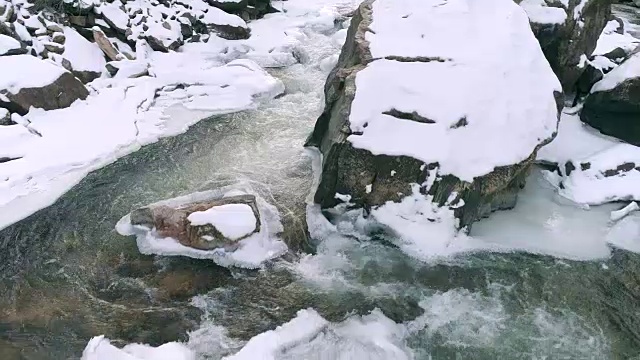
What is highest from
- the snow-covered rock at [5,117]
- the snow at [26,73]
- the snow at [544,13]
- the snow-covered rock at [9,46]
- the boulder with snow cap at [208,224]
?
the snow at [544,13]

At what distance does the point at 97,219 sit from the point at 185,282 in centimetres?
186

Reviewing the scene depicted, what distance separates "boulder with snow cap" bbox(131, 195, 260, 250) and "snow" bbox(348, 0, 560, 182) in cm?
177

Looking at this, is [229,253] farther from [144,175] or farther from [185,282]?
[144,175]

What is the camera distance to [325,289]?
670cm

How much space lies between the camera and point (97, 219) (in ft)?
25.3

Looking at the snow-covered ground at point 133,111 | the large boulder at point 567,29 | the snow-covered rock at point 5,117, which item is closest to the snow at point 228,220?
the snow-covered ground at point 133,111

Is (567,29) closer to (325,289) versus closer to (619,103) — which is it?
(619,103)

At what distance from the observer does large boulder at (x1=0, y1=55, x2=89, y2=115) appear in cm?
947

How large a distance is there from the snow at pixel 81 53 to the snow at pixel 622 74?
9253 millimetres

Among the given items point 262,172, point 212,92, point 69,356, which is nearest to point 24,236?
A: point 69,356

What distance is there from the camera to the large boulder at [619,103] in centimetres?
930

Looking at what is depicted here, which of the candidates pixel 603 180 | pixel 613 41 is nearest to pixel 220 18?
pixel 613 41

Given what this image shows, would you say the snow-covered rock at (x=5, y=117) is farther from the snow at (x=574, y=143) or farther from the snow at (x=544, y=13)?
the snow at (x=544, y=13)

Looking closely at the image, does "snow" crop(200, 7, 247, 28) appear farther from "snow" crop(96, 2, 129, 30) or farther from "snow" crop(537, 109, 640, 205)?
"snow" crop(537, 109, 640, 205)
